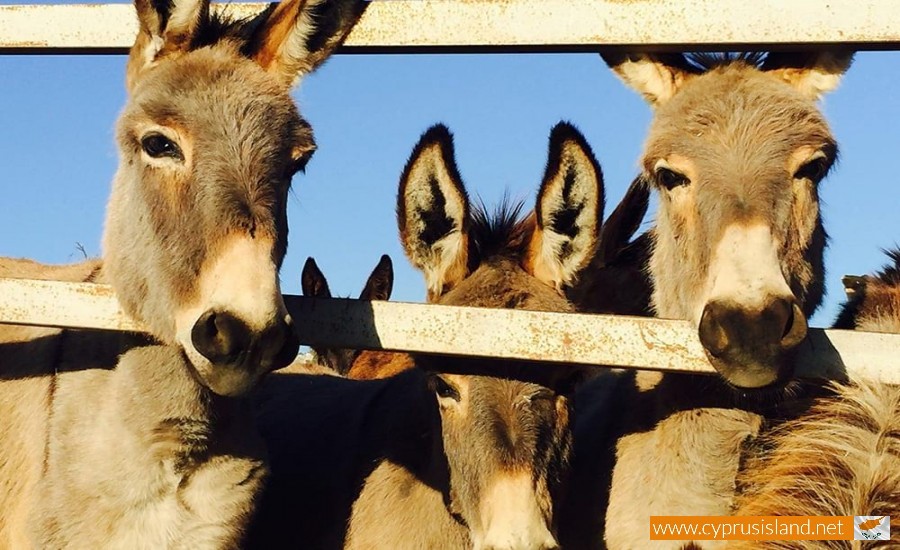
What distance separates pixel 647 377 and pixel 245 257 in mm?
1980

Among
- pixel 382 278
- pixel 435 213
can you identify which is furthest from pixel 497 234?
pixel 382 278

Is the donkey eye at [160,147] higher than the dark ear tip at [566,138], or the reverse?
the dark ear tip at [566,138]

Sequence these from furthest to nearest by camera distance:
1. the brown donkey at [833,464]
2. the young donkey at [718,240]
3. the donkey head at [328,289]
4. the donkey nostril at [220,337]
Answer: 1. the donkey head at [328,289]
2. the young donkey at [718,240]
3. the brown donkey at [833,464]
4. the donkey nostril at [220,337]

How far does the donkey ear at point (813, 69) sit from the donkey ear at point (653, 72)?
34cm

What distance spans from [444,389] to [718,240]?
1203mm

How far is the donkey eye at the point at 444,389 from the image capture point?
13.2ft

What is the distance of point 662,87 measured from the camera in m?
4.17

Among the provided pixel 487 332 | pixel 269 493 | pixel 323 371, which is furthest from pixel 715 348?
pixel 323 371

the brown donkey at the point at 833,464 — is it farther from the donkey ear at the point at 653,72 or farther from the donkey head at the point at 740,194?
the donkey ear at the point at 653,72

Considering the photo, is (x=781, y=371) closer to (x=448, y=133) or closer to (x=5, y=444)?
(x=448, y=133)

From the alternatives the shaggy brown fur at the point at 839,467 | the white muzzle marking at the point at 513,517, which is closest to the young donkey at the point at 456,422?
the white muzzle marking at the point at 513,517

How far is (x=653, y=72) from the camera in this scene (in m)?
4.13

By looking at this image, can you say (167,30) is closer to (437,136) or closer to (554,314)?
(437,136)

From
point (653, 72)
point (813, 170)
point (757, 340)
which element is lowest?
point (757, 340)
